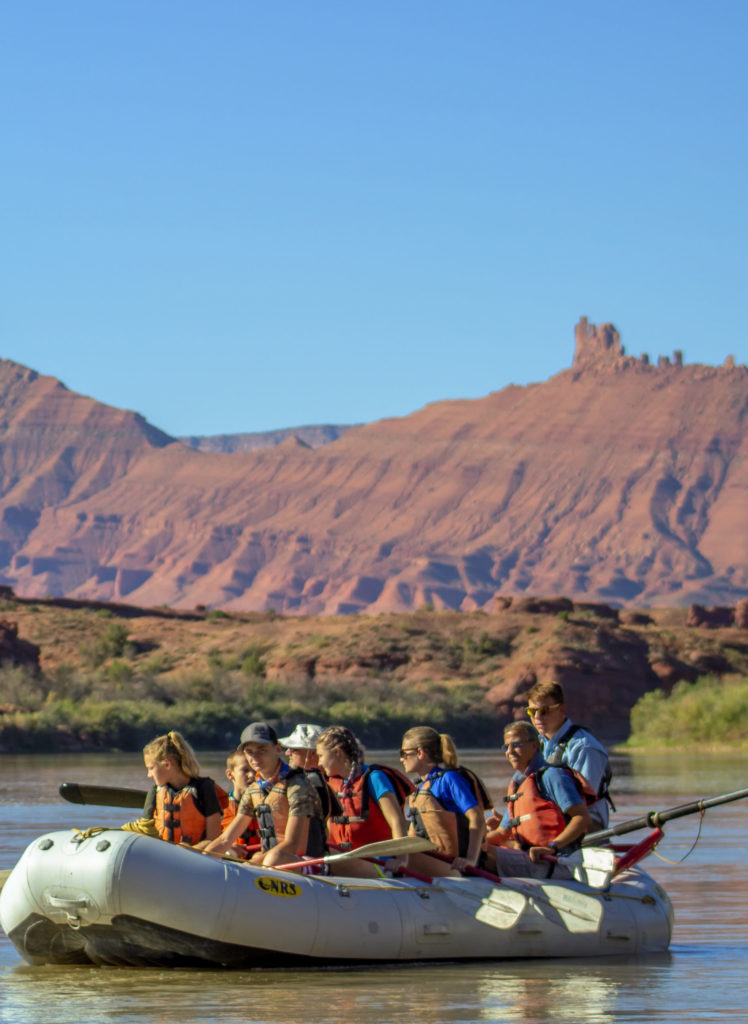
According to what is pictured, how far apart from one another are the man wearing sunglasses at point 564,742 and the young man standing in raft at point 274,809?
1677 mm

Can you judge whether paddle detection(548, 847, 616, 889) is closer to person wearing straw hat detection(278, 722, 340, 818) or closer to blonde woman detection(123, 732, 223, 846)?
person wearing straw hat detection(278, 722, 340, 818)

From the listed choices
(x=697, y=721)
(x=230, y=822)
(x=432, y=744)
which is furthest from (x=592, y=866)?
(x=697, y=721)

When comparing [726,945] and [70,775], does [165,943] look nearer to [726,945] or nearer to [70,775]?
[726,945]

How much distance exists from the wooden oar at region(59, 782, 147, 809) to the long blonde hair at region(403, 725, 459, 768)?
6.97ft

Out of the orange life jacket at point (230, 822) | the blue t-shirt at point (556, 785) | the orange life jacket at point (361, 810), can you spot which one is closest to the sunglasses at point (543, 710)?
the blue t-shirt at point (556, 785)

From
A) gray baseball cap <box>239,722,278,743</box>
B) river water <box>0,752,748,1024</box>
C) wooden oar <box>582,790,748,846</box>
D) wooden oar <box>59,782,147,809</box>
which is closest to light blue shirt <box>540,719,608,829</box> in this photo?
wooden oar <box>582,790,748,846</box>

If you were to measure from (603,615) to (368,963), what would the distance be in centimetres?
8743

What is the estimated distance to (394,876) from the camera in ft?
38.7

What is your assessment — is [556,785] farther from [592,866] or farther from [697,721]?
[697,721]

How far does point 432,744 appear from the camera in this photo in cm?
1131

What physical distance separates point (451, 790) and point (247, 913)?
1588 mm

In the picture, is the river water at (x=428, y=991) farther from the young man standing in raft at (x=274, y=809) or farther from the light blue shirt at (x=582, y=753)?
the light blue shirt at (x=582, y=753)

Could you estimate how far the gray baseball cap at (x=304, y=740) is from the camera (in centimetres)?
1136

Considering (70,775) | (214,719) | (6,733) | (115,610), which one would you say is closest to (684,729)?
(214,719)
